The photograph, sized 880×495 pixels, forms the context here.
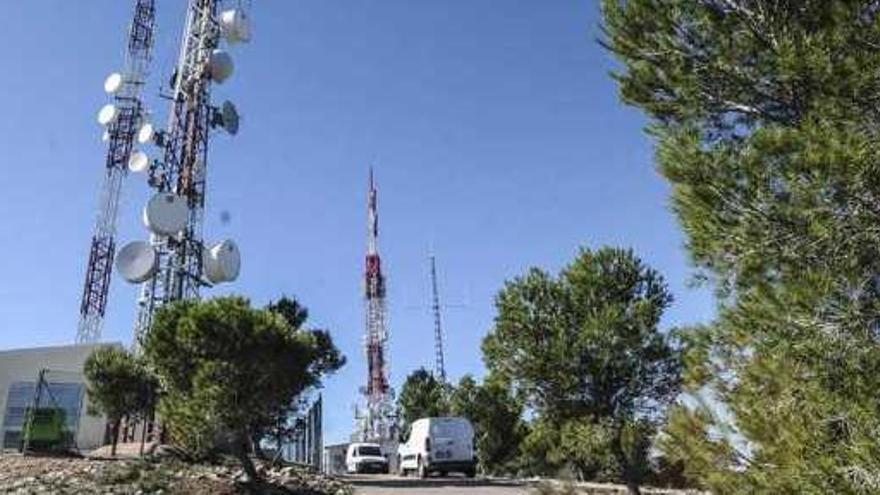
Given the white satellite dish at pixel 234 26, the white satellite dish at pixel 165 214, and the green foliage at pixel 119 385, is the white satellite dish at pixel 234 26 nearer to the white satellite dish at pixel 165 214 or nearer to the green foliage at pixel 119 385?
the white satellite dish at pixel 165 214

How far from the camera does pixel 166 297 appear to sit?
39344 mm

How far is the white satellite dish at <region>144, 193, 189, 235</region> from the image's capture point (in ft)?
122

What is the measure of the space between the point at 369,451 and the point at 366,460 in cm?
144

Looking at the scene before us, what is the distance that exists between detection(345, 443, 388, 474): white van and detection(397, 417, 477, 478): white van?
25.9 feet

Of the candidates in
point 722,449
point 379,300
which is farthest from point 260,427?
point 379,300

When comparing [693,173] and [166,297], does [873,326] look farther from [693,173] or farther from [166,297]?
[166,297]

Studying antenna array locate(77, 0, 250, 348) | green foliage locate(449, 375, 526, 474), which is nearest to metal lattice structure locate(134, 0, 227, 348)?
antenna array locate(77, 0, 250, 348)

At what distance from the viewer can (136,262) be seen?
38250mm

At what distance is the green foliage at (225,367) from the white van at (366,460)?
19.8 m

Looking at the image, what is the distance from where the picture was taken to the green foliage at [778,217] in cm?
903

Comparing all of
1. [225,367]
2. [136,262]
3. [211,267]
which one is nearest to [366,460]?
[211,267]

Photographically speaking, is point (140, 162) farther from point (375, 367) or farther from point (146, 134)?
point (375, 367)

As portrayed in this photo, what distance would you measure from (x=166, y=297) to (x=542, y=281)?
16.7m

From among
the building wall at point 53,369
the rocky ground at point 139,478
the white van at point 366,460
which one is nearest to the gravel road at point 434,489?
the rocky ground at point 139,478
